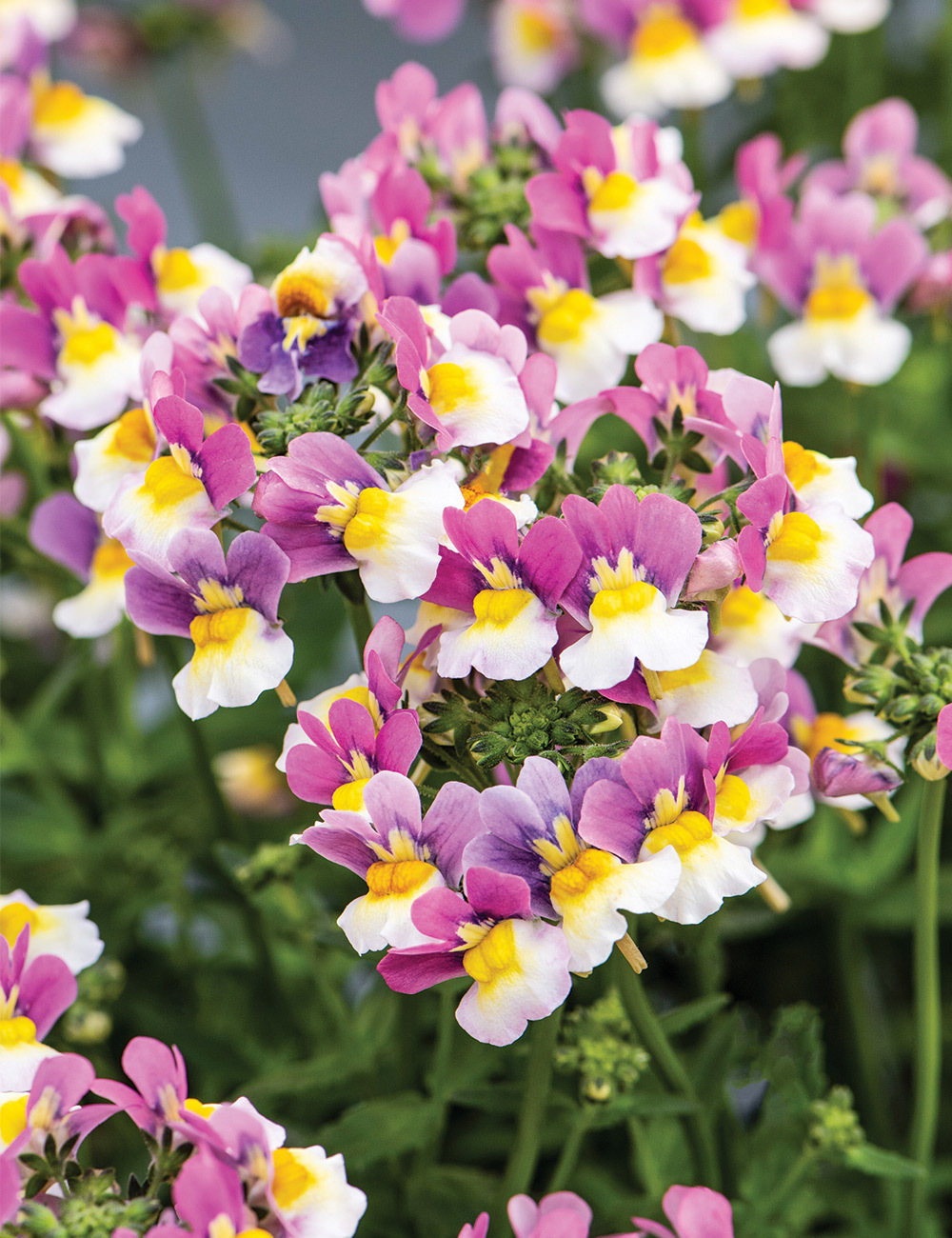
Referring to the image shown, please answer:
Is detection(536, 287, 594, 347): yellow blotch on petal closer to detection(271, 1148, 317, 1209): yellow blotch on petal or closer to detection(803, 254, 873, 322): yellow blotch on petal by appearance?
detection(803, 254, 873, 322): yellow blotch on petal

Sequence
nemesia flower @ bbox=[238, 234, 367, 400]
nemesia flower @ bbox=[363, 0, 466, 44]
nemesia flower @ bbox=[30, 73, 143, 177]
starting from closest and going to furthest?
nemesia flower @ bbox=[238, 234, 367, 400] → nemesia flower @ bbox=[30, 73, 143, 177] → nemesia flower @ bbox=[363, 0, 466, 44]

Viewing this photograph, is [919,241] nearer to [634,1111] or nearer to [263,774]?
[634,1111]

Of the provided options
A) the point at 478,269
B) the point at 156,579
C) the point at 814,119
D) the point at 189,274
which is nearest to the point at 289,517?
the point at 156,579

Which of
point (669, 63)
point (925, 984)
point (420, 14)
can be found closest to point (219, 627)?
point (925, 984)

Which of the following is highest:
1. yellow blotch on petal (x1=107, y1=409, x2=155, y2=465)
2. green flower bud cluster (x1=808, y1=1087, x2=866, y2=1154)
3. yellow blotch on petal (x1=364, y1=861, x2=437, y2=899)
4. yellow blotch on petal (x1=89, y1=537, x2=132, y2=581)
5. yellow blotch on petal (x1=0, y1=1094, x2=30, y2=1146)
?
yellow blotch on petal (x1=107, y1=409, x2=155, y2=465)

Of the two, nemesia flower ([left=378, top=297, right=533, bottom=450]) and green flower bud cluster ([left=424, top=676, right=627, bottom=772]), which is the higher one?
nemesia flower ([left=378, top=297, right=533, bottom=450])

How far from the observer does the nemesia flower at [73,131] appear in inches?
34.4

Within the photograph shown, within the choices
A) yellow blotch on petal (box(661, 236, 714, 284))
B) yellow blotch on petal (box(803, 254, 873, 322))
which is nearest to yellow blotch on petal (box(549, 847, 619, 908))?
yellow blotch on petal (box(661, 236, 714, 284))

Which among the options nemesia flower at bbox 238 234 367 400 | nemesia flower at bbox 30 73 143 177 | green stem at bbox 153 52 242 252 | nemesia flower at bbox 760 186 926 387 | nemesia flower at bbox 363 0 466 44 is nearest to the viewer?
nemesia flower at bbox 238 234 367 400

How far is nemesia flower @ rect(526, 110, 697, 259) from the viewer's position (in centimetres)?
62

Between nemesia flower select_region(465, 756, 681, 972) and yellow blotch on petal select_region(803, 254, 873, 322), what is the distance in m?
0.42

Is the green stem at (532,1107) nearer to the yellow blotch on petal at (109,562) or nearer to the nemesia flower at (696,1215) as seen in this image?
A: the nemesia flower at (696,1215)

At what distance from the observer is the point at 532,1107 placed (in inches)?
20.7

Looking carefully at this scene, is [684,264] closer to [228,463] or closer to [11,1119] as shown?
[228,463]
